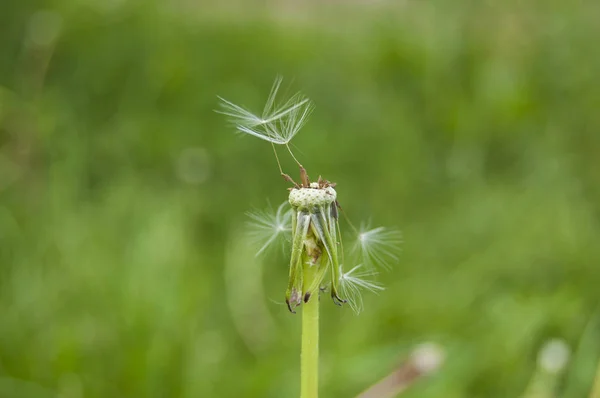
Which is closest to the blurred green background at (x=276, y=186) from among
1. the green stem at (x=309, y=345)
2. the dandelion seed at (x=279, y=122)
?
the dandelion seed at (x=279, y=122)

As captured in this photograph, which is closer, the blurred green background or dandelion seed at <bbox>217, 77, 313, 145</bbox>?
dandelion seed at <bbox>217, 77, 313, 145</bbox>

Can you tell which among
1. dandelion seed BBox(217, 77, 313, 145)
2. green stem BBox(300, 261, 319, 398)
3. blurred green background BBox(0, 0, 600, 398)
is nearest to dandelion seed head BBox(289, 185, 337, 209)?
green stem BBox(300, 261, 319, 398)

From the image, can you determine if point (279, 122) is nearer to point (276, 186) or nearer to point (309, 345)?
point (309, 345)

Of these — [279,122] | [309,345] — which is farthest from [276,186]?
[309,345]

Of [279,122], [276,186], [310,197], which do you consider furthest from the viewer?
[276,186]

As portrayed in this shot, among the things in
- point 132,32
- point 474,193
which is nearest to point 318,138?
point 474,193

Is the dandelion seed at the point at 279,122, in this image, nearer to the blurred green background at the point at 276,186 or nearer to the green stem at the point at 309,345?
the green stem at the point at 309,345

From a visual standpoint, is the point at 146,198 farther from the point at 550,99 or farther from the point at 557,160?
the point at 550,99

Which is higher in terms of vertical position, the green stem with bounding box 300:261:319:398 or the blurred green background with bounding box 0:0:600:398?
the blurred green background with bounding box 0:0:600:398

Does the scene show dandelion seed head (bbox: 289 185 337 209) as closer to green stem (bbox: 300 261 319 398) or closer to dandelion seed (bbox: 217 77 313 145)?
green stem (bbox: 300 261 319 398)
